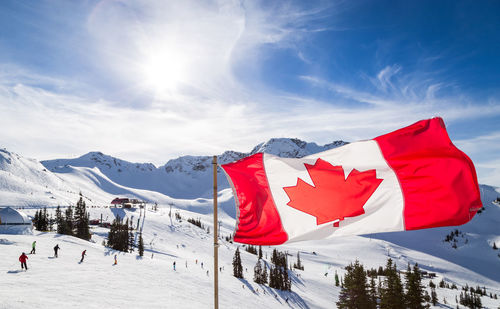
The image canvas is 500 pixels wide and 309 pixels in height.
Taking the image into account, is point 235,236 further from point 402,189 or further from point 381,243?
point 381,243

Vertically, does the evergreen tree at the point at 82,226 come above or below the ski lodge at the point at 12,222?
below

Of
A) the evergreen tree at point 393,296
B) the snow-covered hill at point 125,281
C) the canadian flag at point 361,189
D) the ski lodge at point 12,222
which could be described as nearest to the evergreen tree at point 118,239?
the snow-covered hill at point 125,281

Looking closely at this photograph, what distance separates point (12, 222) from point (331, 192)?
196 feet

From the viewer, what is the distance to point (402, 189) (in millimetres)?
7555

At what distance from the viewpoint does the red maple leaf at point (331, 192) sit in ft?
26.0

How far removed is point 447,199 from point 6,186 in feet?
720

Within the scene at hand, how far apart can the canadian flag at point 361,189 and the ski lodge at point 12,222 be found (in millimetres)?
56582

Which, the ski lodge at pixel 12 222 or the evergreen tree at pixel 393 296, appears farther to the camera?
the ski lodge at pixel 12 222

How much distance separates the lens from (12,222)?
4797 centimetres

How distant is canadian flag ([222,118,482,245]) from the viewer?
7.04 meters

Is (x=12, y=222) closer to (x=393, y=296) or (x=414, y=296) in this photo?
(x=393, y=296)

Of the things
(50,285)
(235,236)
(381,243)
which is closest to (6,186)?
(50,285)

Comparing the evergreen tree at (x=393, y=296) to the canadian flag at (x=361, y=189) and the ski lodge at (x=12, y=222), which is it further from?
the ski lodge at (x=12, y=222)

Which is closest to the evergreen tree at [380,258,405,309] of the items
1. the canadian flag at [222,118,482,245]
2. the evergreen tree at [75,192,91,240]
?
the canadian flag at [222,118,482,245]
